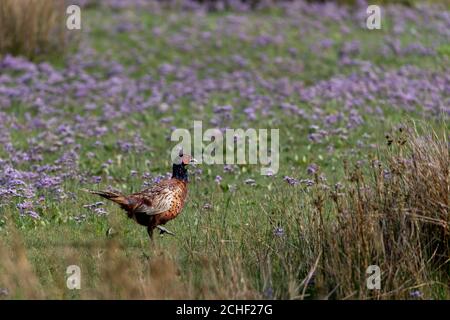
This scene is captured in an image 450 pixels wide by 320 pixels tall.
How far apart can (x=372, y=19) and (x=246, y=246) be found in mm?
12962

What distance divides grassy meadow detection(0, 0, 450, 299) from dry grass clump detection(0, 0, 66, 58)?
76 mm

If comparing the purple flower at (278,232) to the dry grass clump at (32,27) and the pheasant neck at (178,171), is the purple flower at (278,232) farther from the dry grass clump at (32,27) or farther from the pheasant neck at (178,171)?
the dry grass clump at (32,27)

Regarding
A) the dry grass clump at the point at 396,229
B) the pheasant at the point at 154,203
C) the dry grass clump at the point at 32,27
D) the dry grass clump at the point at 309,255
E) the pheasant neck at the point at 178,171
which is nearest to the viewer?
the dry grass clump at the point at 309,255

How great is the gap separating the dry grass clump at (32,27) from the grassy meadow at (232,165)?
8cm

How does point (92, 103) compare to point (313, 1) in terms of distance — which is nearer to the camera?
point (92, 103)

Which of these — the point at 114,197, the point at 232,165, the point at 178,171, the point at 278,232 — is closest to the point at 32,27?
the point at 232,165

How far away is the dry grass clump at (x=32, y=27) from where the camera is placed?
1725 cm

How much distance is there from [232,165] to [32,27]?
7080 millimetres

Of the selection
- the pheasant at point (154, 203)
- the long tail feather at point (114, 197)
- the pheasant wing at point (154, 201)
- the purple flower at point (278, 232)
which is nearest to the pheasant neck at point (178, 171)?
the pheasant at point (154, 203)

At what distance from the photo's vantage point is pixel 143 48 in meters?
19.3

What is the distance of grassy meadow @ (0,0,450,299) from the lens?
7.95m

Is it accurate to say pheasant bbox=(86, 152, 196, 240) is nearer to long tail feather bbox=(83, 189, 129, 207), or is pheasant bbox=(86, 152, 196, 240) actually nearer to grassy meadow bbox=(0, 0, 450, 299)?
long tail feather bbox=(83, 189, 129, 207)
